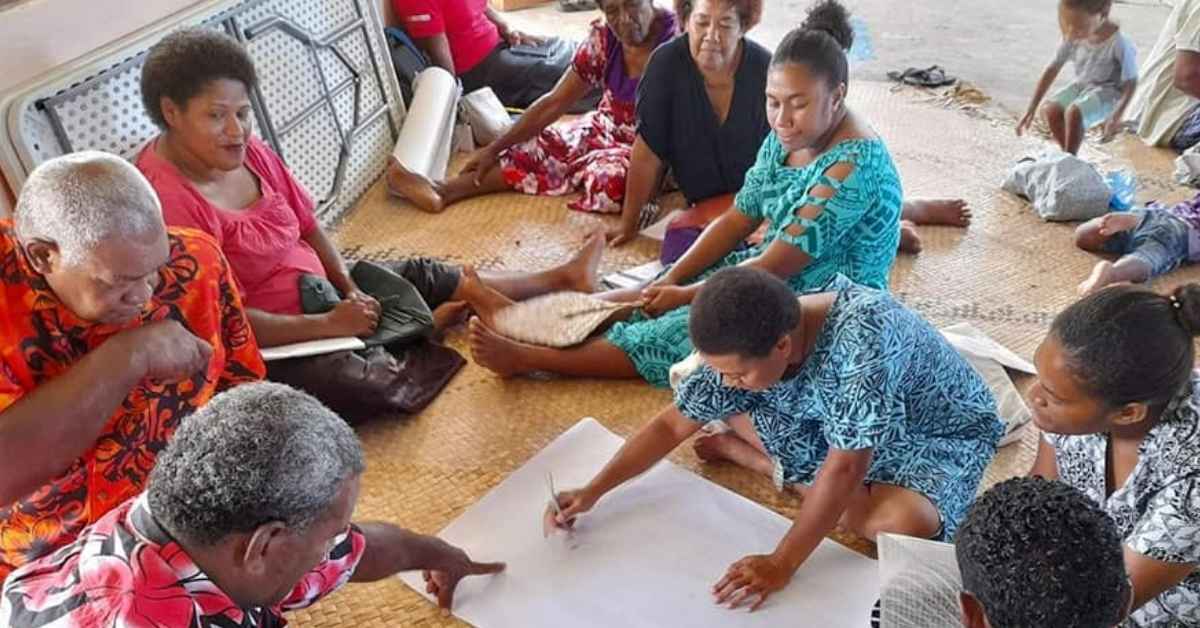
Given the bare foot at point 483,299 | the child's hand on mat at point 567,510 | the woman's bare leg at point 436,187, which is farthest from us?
the woman's bare leg at point 436,187

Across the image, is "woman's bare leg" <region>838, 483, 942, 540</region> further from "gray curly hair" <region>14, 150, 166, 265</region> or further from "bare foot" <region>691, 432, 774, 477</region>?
"gray curly hair" <region>14, 150, 166, 265</region>

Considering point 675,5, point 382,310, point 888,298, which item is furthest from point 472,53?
point 888,298

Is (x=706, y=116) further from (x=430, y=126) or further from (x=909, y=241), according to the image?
(x=430, y=126)

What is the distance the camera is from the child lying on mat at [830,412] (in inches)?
48.6

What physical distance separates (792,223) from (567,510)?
2.42ft

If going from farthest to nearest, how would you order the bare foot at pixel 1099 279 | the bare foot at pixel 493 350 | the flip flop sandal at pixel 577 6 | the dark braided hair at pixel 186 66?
the flip flop sandal at pixel 577 6 < the bare foot at pixel 1099 279 < the bare foot at pixel 493 350 < the dark braided hair at pixel 186 66

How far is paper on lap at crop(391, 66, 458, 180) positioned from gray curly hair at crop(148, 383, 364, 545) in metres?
2.08

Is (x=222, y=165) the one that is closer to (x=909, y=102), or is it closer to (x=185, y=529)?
(x=185, y=529)

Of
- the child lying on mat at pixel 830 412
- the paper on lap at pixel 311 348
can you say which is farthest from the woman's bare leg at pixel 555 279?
the child lying on mat at pixel 830 412

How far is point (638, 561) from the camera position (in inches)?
57.2

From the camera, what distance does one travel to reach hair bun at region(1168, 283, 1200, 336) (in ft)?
3.34

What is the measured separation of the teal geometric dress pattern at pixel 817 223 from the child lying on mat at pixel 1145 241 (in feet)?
2.52

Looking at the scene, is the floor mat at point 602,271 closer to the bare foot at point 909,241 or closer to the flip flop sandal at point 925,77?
the bare foot at point 909,241

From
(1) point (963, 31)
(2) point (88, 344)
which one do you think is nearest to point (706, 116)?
(2) point (88, 344)
